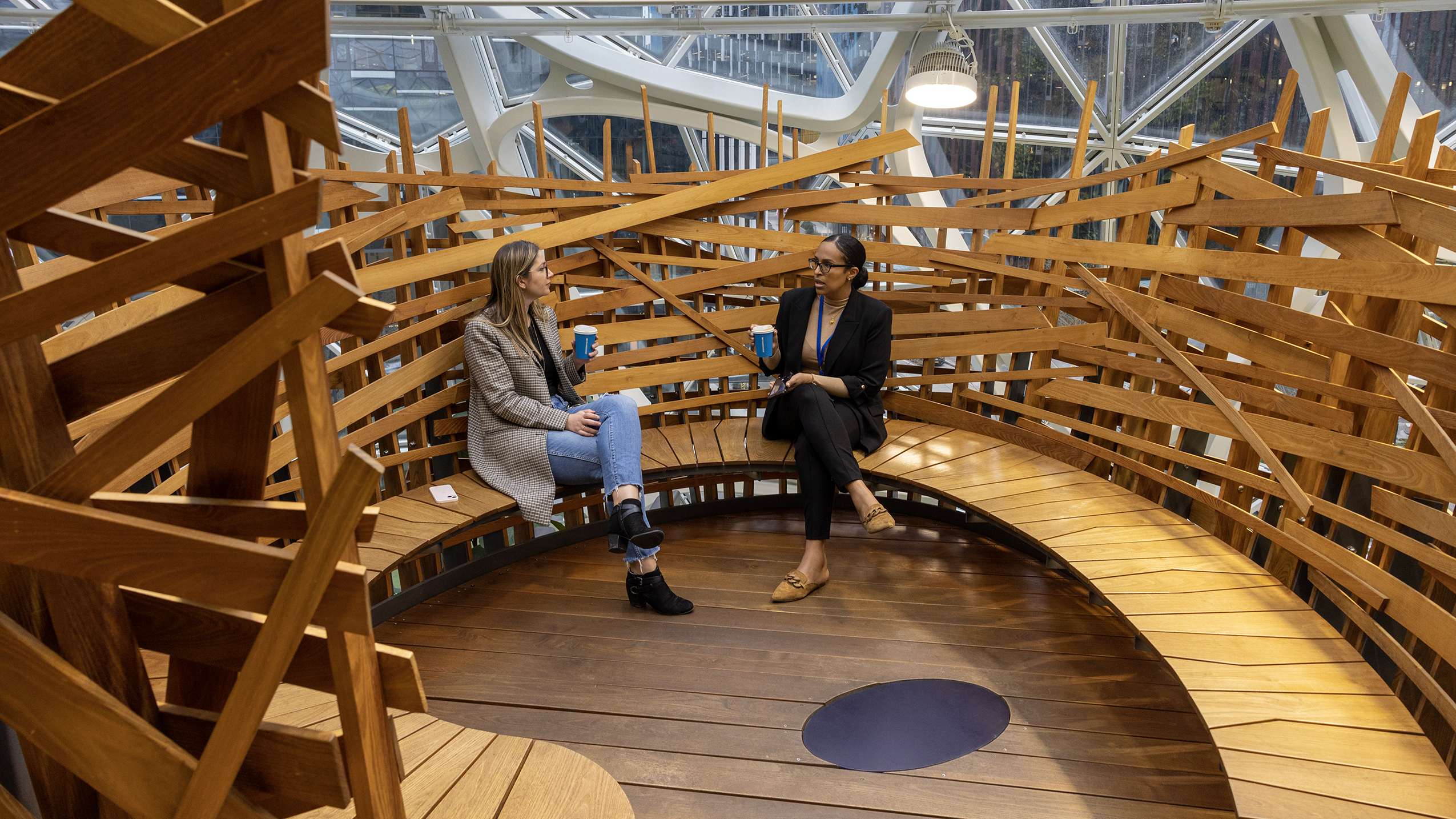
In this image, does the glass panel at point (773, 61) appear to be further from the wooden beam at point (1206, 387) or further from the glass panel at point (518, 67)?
the wooden beam at point (1206, 387)

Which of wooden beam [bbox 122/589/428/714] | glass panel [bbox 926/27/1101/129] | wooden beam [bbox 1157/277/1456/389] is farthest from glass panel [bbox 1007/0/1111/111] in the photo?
wooden beam [bbox 122/589/428/714]

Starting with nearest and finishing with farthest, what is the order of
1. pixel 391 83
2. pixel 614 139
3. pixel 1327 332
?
pixel 1327 332 < pixel 391 83 < pixel 614 139

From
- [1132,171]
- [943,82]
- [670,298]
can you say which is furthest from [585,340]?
[943,82]

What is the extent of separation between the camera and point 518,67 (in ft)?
34.9

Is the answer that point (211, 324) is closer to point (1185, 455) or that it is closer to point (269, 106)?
point (269, 106)

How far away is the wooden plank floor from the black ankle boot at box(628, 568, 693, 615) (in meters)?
0.04

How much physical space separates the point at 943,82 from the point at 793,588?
391 centimetres

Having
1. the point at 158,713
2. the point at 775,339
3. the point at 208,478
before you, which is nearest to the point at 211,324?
the point at 208,478

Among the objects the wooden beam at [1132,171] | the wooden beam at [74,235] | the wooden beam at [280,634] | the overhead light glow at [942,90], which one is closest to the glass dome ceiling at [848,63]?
the overhead light glow at [942,90]

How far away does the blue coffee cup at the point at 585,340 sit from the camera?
12.3ft

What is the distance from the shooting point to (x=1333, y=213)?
8.85 ft

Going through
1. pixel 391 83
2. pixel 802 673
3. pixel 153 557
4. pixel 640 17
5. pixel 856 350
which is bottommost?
pixel 802 673

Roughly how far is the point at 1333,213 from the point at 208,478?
117 inches

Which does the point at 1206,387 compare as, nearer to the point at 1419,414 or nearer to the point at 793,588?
the point at 1419,414
